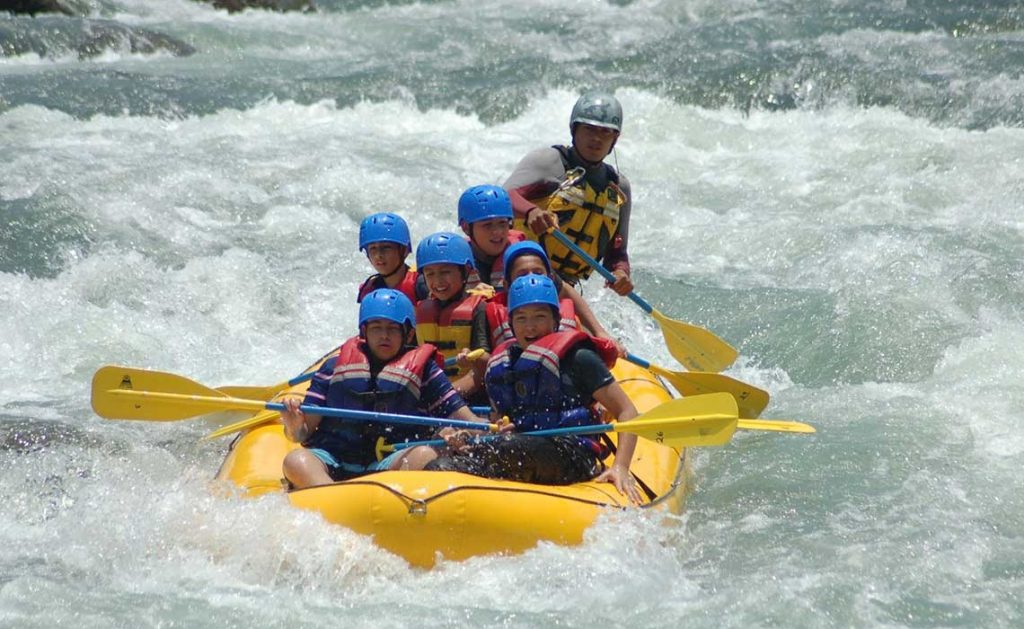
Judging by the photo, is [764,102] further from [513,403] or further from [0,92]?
[513,403]

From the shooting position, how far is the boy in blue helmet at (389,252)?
18.6 feet

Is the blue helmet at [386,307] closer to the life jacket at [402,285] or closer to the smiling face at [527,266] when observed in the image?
the smiling face at [527,266]

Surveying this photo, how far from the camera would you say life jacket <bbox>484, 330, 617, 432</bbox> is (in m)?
4.84

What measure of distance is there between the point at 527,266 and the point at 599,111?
1.09 meters

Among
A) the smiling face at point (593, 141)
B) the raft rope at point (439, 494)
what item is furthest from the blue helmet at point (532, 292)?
the smiling face at point (593, 141)

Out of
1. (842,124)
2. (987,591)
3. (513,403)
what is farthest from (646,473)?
(842,124)

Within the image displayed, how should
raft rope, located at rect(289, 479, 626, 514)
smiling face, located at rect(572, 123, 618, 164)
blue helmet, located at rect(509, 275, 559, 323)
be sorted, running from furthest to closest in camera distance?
smiling face, located at rect(572, 123, 618, 164) → blue helmet, located at rect(509, 275, 559, 323) → raft rope, located at rect(289, 479, 626, 514)

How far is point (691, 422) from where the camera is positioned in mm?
4934

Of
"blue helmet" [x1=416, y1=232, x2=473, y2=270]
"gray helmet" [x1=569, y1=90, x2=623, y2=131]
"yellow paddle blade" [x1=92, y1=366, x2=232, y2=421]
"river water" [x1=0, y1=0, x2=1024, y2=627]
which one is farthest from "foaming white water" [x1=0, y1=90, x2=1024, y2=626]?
"gray helmet" [x1=569, y1=90, x2=623, y2=131]

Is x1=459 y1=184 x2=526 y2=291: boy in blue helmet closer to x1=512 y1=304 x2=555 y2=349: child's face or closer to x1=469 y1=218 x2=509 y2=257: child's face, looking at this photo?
x1=469 y1=218 x2=509 y2=257: child's face

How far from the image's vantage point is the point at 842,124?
457 inches

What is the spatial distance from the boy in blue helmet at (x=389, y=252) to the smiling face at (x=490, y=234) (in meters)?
0.28

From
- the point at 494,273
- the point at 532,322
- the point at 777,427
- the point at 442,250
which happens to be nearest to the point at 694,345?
the point at 494,273

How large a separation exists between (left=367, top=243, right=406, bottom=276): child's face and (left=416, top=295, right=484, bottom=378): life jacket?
0.23m
